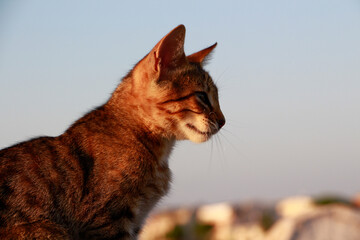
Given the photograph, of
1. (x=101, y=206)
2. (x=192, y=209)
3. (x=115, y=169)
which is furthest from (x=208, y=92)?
(x=192, y=209)

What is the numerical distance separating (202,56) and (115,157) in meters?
1.56

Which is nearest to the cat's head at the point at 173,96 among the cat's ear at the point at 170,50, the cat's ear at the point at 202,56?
the cat's ear at the point at 170,50

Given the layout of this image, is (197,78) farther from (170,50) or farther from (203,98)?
(170,50)

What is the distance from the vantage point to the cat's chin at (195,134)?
14.2 ft

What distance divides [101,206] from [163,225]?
249 inches

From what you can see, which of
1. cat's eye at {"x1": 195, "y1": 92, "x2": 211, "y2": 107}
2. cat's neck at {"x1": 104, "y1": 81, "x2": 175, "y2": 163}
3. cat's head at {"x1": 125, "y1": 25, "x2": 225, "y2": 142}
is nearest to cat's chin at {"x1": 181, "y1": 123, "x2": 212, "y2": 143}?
cat's head at {"x1": 125, "y1": 25, "x2": 225, "y2": 142}

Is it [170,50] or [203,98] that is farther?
[203,98]

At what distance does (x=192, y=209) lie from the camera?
10.1m

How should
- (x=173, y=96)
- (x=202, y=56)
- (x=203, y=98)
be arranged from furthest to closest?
1. (x=202, y=56)
2. (x=203, y=98)
3. (x=173, y=96)

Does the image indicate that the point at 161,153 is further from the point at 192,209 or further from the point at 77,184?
the point at 192,209

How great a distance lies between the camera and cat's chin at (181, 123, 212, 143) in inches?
171

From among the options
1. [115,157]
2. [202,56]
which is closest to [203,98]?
[202,56]

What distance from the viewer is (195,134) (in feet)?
14.3

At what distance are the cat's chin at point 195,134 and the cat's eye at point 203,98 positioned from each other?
27 centimetres
